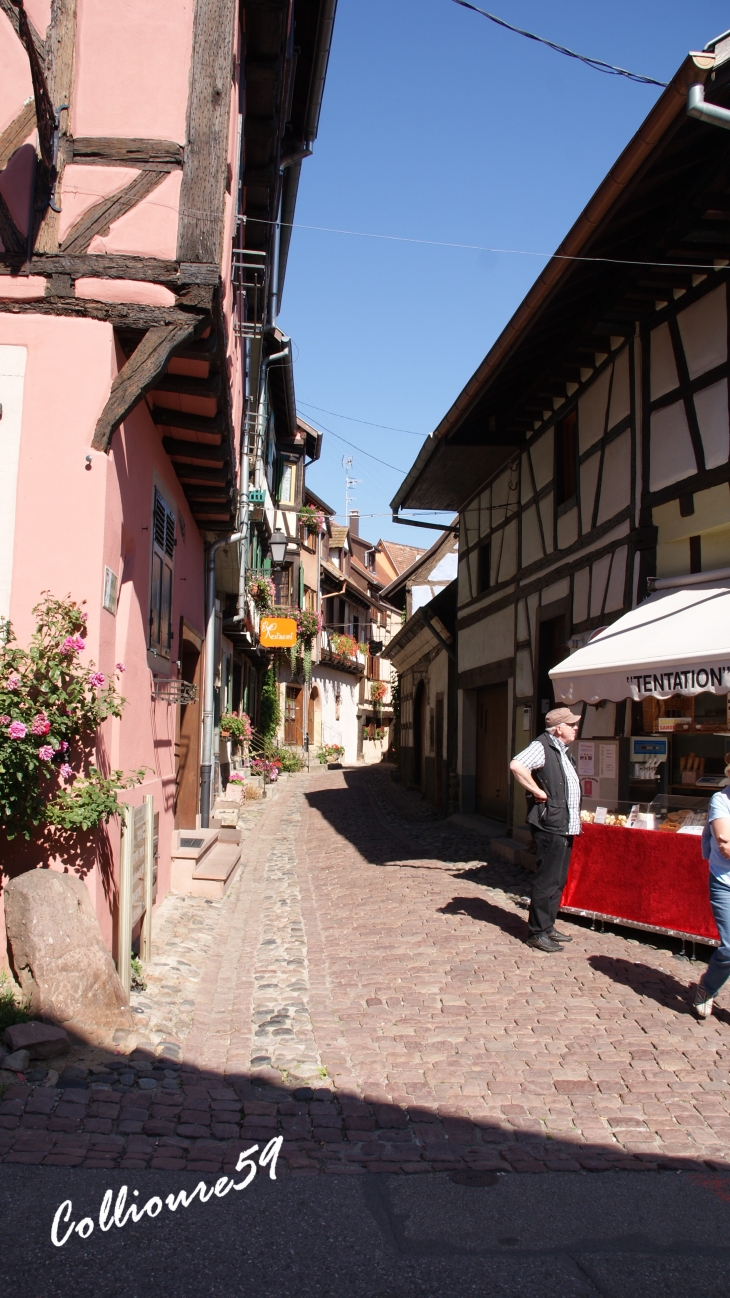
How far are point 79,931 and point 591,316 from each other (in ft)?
24.1

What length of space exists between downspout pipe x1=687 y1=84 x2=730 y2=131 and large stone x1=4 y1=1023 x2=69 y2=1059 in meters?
6.35

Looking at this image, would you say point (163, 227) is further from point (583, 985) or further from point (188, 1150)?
point (583, 985)

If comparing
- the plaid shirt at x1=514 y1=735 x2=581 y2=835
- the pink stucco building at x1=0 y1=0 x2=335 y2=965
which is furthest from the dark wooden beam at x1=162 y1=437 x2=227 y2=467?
the plaid shirt at x1=514 y1=735 x2=581 y2=835

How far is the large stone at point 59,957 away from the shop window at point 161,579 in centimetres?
296

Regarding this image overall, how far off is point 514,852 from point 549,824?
13.1ft

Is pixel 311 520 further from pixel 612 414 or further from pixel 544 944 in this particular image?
pixel 544 944

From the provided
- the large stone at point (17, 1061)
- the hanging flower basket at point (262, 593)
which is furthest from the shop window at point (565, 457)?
the hanging flower basket at point (262, 593)

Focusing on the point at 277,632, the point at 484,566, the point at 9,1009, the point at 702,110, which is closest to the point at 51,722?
the point at 9,1009

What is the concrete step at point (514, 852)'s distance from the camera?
10305 millimetres

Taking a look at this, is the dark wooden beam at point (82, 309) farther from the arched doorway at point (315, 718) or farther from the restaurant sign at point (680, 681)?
the arched doorway at point (315, 718)

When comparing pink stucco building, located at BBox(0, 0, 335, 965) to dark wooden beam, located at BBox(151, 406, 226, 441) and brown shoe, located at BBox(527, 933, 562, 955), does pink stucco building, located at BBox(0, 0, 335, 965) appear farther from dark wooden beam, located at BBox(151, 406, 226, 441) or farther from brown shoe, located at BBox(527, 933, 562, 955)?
brown shoe, located at BBox(527, 933, 562, 955)

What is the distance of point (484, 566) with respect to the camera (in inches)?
608

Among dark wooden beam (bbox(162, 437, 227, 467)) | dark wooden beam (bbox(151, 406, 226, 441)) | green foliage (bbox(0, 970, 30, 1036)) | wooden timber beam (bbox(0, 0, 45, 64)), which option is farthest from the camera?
dark wooden beam (bbox(162, 437, 227, 467))

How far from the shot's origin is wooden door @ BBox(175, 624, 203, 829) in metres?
11.0
